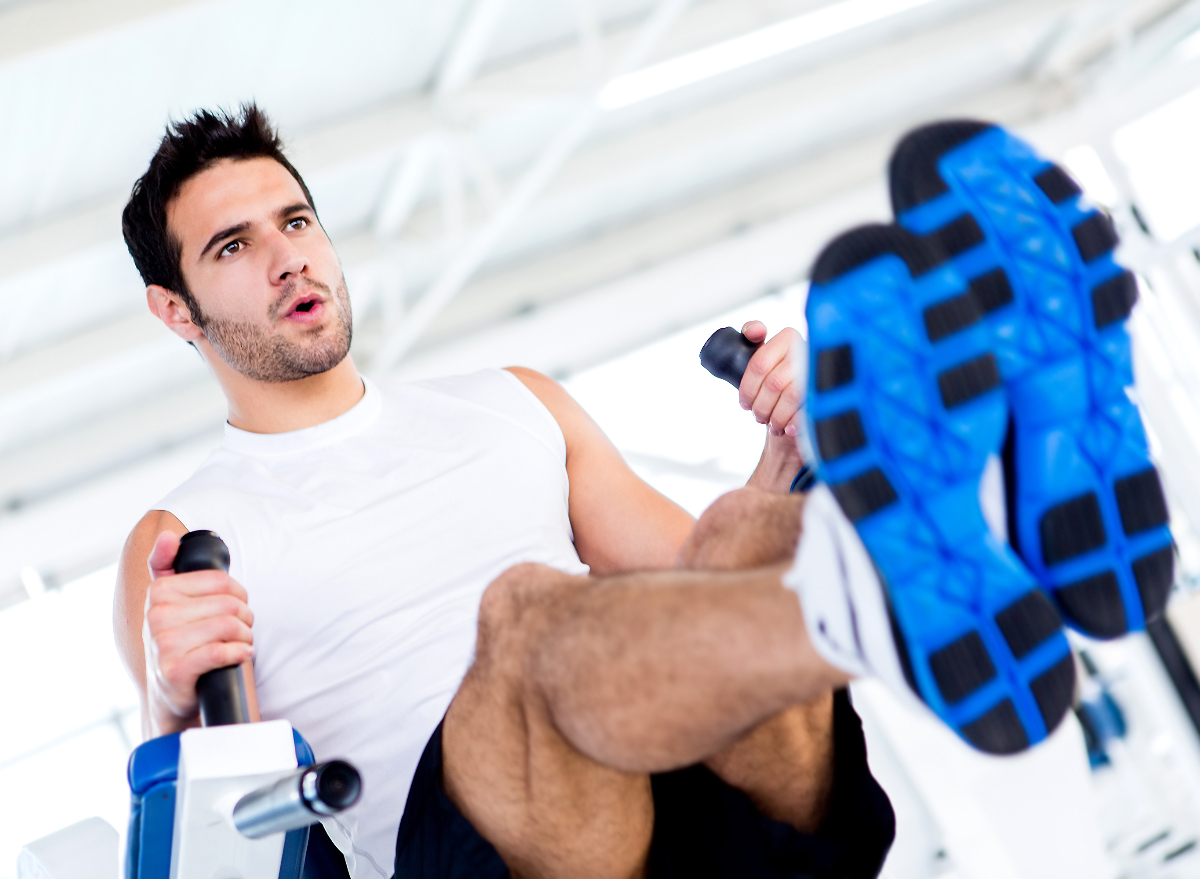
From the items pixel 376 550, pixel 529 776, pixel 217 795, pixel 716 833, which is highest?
→ pixel 376 550

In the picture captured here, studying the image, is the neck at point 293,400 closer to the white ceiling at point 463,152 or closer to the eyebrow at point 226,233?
the eyebrow at point 226,233

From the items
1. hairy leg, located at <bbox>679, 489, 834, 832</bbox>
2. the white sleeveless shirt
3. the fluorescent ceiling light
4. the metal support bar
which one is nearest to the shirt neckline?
the white sleeveless shirt

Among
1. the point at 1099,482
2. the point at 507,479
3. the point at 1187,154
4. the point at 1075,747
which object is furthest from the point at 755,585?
the point at 1187,154

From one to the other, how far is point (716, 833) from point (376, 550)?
483 millimetres

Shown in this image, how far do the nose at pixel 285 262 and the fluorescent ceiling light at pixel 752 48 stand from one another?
10.3ft

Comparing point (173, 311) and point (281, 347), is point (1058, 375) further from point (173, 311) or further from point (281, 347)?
point (173, 311)

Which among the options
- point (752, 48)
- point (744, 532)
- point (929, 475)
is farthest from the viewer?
point (752, 48)

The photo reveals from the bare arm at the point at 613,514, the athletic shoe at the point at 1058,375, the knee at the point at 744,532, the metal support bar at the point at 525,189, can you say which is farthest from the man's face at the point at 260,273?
the metal support bar at the point at 525,189

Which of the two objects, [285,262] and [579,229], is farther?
[579,229]

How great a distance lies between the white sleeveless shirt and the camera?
1204 millimetres

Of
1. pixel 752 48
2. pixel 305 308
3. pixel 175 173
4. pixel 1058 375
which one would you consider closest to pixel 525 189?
pixel 752 48

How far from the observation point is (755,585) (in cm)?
76

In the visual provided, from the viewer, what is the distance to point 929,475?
749 mm

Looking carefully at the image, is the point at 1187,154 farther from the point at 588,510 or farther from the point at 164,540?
the point at 164,540
